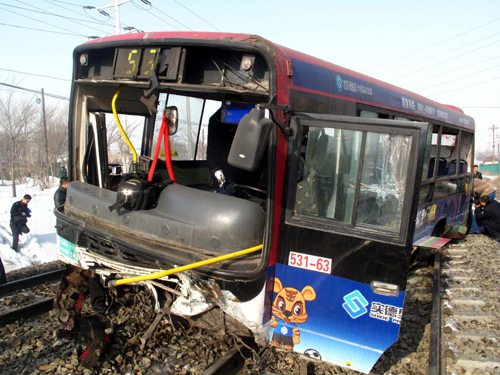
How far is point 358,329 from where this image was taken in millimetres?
2906

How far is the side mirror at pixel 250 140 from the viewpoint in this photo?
2.43 metres

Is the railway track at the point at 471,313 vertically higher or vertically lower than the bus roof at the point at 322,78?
lower

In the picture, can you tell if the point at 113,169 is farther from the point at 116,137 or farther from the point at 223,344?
the point at 116,137

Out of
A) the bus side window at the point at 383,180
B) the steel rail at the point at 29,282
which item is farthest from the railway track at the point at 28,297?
the bus side window at the point at 383,180

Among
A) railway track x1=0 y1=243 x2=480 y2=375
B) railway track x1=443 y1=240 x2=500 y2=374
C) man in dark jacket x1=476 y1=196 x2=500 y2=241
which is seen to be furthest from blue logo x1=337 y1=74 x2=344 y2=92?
man in dark jacket x1=476 y1=196 x2=500 y2=241

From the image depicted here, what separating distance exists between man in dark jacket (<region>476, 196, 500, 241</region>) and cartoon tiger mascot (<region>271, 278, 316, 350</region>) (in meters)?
8.03

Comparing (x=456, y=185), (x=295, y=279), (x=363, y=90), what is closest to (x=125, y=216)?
(x=295, y=279)

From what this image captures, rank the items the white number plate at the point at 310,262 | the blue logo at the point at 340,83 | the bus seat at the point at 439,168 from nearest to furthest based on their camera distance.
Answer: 1. the white number plate at the point at 310,262
2. the blue logo at the point at 340,83
3. the bus seat at the point at 439,168

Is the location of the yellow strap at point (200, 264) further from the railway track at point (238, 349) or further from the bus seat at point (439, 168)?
the bus seat at point (439, 168)

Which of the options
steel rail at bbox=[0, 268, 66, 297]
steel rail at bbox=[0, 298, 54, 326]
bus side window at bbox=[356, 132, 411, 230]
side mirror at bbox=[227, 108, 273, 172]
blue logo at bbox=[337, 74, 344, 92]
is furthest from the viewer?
steel rail at bbox=[0, 268, 66, 297]

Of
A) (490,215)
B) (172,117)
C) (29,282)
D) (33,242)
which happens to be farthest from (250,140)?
(33,242)

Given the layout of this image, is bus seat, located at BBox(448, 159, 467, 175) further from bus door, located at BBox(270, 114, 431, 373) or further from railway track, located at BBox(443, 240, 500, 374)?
bus door, located at BBox(270, 114, 431, 373)

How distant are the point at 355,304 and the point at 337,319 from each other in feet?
0.65

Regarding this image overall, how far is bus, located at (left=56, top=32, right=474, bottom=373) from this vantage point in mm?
2740
